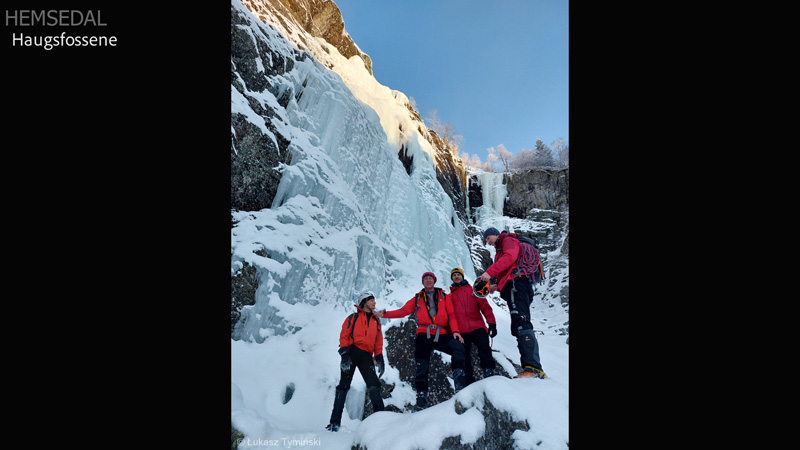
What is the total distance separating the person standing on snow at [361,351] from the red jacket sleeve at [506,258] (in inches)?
56.9

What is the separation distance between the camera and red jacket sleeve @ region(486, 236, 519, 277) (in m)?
3.41

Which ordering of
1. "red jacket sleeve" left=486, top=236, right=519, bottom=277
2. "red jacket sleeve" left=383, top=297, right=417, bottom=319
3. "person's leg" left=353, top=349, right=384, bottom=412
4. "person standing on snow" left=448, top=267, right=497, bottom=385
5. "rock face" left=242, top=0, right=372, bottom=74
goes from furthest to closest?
"rock face" left=242, top=0, right=372, bottom=74
"red jacket sleeve" left=383, top=297, right=417, bottom=319
"person standing on snow" left=448, top=267, right=497, bottom=385
"person's leg" left=353, top=349, right=384, bottom=412
"red jacket sleeve" left=486, top=236, right=519, bottom=277

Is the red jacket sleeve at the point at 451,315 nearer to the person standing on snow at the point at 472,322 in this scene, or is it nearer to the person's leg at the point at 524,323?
the person standing on snow at the point at 472,322

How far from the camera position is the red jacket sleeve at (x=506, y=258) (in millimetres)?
3415

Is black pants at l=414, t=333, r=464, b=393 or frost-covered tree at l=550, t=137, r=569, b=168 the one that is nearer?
black pants at l=414, t=333, r=464, b=393

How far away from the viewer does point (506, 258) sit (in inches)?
136

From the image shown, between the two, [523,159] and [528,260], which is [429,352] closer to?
[528,260]

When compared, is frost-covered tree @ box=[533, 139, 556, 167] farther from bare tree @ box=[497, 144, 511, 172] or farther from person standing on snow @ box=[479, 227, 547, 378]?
person standing on snow @ box=[479, 227, 547, 378]

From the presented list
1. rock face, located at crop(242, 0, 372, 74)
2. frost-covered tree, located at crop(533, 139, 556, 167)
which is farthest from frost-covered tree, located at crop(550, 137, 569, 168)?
rock face, located at crop(242, 0, 372, 74)

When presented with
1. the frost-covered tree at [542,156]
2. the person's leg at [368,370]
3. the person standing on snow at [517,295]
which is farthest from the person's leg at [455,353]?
the frost-covered tree at [542,156]
